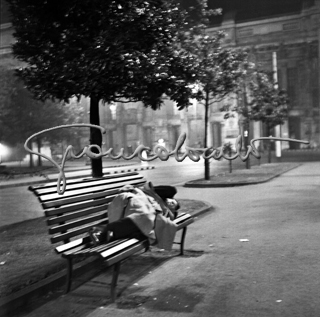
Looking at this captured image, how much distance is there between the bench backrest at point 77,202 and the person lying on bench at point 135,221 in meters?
0.24

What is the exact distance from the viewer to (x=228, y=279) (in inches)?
163

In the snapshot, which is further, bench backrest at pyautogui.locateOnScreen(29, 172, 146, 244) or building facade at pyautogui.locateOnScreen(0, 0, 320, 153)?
building facade at pyautogui.locateOnScreen(0, 0, 320, 153)

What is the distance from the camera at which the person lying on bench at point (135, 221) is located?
13.6ft

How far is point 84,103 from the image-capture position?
6.45m

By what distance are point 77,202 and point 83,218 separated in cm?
17

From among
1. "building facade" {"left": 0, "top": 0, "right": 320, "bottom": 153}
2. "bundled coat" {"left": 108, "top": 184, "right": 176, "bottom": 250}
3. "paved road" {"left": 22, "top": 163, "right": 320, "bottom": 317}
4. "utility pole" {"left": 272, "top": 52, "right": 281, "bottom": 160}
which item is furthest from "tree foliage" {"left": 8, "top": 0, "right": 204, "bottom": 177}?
"paved road" {"left": 22, "top": 163, "right": 320, "bottom": 317}

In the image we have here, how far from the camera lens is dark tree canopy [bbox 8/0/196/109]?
5438 millimetres

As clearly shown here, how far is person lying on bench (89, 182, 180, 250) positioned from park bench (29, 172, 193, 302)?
11 cm

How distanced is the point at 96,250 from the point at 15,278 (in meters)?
0.92

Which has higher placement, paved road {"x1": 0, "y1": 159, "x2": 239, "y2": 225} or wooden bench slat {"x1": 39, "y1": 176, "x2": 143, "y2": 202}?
wooden bench slat {"x1": 39, "y1": 176, "x2": 143, "y2": 202}

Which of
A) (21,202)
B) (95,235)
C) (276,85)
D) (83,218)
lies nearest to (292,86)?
(276,85)

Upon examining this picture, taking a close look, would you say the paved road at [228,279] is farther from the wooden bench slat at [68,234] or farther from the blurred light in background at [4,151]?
the blurred light in background at [4,151]

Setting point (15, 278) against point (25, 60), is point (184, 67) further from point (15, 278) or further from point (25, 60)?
point (15, 278)

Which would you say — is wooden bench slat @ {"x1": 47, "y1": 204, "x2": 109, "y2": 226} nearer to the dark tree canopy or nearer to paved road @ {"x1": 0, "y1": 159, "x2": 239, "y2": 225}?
paved road @ {"x1": 0, "y1": 159, "x2": 239, "y2": 225}
